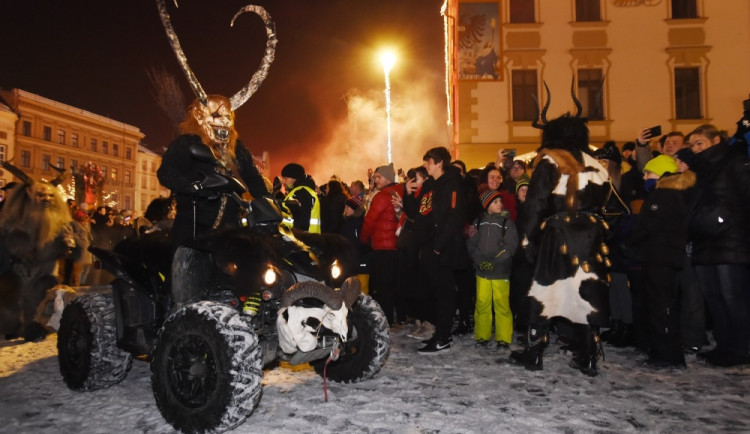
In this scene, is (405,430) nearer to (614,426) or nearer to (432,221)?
(614,426)

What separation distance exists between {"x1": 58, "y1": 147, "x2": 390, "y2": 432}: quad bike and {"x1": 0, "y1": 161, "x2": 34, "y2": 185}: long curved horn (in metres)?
2.89

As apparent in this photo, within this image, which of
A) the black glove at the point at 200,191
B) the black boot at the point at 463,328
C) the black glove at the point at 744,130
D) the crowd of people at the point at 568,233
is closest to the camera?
the black glove at the point at 200,191

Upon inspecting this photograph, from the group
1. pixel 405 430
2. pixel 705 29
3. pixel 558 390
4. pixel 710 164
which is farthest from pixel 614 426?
pixel 705 29

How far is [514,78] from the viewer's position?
2114 cm

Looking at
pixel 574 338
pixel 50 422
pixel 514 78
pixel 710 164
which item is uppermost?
pixel 514 78

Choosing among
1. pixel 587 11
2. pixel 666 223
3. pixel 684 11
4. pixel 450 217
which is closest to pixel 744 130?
pixel 666 223

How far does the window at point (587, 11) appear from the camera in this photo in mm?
21234

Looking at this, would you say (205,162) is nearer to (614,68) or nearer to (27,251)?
(27,251)

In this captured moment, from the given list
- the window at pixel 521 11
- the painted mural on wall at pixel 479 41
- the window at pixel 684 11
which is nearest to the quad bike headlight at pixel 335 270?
the painted mural on wall at pixel 479 41

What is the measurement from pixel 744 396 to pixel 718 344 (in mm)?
1239

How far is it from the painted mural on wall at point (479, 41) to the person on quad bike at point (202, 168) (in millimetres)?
16882

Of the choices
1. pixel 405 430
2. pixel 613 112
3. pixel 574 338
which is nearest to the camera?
pixel 405 430

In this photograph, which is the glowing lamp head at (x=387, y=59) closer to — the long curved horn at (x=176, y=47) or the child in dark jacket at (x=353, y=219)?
the child in dark jacket at (x=353, y=219)

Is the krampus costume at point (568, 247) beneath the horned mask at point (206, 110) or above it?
beneath
